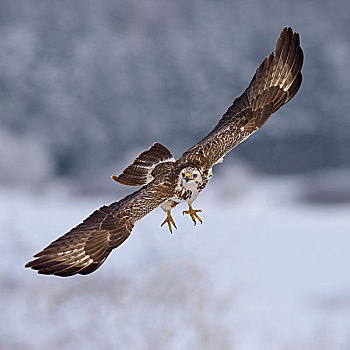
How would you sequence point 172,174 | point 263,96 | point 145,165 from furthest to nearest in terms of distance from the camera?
point 263,96
point 145,165
point 172,174

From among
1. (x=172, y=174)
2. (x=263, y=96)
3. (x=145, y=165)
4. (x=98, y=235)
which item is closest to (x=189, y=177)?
(x=172, y=174)

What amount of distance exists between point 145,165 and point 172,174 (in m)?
1.26

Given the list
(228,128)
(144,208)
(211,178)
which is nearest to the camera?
(144,208)

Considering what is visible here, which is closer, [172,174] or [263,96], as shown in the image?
[172,174]

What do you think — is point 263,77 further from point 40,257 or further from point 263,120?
point 40,257

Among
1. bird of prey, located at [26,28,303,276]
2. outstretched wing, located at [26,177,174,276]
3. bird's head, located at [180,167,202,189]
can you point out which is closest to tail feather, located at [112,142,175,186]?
bird of prey, located at [26,28,303,276]

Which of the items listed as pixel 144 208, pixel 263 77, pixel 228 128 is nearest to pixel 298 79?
pixel 263 77

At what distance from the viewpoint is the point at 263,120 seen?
1683 centimetres

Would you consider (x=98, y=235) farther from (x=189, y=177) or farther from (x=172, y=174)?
(x=189, y=177)

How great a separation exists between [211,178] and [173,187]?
1.43 metres

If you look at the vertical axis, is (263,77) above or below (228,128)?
above

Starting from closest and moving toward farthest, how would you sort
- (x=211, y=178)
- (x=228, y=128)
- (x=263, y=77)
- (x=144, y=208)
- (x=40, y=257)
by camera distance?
(x=40, y=257) → (x=144, y=208) → (x=211, y=178) → (x=228, y=128) → (x=263, y=77)

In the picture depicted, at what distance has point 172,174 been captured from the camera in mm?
14328

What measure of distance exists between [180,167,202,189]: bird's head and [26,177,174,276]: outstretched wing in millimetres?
527
